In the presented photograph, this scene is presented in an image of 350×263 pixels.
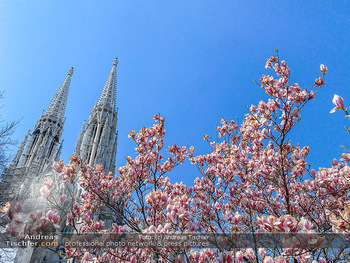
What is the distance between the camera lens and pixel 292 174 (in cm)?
491

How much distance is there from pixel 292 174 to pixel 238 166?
135 cm

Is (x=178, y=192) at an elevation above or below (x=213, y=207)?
above

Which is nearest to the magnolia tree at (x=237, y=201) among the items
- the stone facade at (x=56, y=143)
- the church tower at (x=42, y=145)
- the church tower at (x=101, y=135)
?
the stone facade at (x=56, y=143)

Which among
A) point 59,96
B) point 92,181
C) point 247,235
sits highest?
point 59,96

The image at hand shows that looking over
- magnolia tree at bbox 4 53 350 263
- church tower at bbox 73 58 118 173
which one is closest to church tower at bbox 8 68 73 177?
church tower at bbox 73 58 118 173

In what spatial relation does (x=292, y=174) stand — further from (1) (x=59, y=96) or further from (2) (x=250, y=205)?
(1) (x=59, y=96)

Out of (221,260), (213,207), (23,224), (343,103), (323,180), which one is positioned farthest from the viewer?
(213,207)

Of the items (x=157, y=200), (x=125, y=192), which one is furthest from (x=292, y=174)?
(x=125, y=192)

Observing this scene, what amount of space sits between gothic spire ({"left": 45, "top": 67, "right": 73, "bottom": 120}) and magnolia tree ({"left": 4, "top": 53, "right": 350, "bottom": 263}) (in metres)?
40.2

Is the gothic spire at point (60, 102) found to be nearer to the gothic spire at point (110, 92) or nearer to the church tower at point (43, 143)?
the church tower at point (43, 143)

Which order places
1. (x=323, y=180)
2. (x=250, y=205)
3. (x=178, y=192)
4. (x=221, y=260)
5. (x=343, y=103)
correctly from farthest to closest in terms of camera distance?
(x=178, y=192)
(x=250, y=205)
(x=323, y=180)
(x=221, y=260)
(x=343, y=103)

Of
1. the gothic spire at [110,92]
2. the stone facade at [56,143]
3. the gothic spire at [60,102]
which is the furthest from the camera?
the gothic spire at [60,102]

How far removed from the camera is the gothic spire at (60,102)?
135 ft

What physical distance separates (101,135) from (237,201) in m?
30.1
